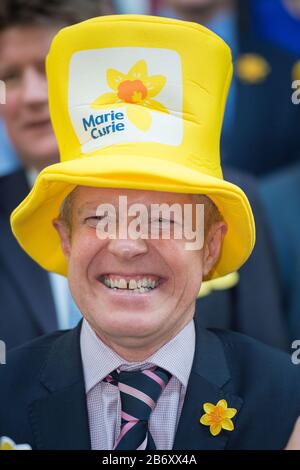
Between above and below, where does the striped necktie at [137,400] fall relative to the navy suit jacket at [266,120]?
below

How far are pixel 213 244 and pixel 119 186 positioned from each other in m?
0.29

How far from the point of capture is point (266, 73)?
358cm

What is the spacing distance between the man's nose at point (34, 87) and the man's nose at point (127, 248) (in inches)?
34.1

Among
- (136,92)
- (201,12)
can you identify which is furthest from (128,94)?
(201,12)

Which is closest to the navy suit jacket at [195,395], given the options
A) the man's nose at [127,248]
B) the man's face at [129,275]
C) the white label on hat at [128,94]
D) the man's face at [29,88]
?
the man's face at [129,275]

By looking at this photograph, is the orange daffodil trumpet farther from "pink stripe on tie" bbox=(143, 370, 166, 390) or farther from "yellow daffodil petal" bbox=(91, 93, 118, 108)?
"pink stripe on tie" bbox=(143, 370, 166, 390)

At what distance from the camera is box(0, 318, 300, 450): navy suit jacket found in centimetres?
174

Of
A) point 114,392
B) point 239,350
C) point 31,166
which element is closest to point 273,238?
point 31,166

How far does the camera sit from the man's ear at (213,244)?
1828 millimetres

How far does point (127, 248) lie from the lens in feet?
5.49

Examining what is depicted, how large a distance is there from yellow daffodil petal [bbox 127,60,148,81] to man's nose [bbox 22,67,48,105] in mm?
735

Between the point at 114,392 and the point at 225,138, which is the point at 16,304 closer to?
the point at 114,392

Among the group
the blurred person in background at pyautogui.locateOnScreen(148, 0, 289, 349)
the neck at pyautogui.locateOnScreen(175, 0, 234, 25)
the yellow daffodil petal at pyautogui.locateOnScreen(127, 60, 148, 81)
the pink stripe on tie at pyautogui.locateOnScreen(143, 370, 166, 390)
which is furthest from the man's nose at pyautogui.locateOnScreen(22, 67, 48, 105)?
the neck at pyautogui.locateOnScreen(175, 0, 234, 25)

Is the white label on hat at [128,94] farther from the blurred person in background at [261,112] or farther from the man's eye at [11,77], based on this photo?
the blurred person in background at [261,112]
